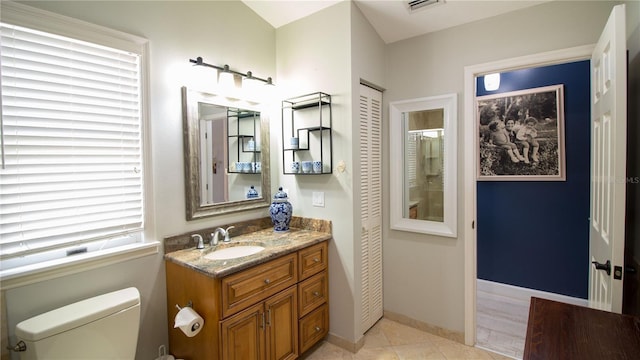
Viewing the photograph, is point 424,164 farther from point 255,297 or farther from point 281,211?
point 255,297

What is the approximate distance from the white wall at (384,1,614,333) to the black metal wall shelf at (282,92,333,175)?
68 cm

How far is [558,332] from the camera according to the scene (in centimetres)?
108

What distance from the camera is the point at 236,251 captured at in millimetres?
2066

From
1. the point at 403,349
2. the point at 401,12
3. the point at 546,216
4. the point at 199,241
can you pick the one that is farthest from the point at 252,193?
the point at 546,216

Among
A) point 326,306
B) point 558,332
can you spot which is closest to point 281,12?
point 326,306

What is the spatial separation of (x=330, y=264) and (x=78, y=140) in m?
1.82

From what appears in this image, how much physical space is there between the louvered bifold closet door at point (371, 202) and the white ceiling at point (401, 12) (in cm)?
54

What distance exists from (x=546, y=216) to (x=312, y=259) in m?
2.46

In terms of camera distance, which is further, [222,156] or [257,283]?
[222,156]

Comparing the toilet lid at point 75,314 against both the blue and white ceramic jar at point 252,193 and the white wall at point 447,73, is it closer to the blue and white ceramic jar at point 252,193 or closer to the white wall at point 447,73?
the blue and white ceramic jar at point 252,193

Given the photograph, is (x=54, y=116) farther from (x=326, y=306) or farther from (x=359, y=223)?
(x=326, y=306)

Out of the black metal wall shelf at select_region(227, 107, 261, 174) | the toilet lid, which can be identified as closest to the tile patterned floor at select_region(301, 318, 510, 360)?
the toilet lid

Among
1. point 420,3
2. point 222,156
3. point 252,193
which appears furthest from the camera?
point 252,193

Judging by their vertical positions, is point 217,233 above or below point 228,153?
below
